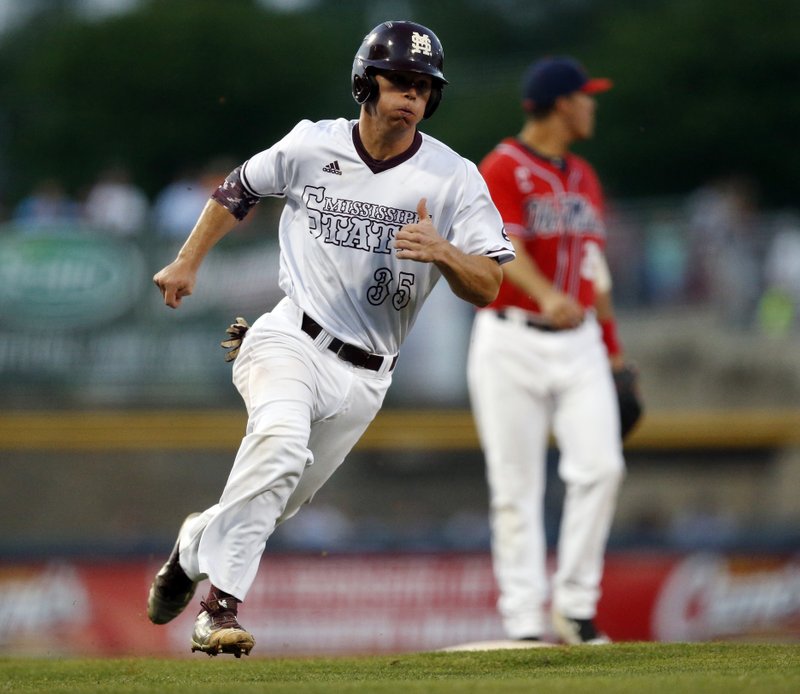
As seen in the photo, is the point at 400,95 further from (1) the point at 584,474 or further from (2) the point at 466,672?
(1) the point at 584,474

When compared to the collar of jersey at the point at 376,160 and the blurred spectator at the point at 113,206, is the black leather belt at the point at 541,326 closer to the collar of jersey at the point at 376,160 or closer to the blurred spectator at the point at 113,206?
the collar of jersey at the point at 376,160

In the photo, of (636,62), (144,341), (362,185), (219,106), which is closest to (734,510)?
(144,341)

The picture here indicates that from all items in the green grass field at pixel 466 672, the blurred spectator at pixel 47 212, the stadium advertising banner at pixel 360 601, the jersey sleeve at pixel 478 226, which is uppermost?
the blurred spectator at pixel 47 212

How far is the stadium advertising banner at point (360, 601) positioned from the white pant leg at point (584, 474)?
3.53 meters

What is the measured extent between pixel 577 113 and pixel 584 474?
2.04 meters

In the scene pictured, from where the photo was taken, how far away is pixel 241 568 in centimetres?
633

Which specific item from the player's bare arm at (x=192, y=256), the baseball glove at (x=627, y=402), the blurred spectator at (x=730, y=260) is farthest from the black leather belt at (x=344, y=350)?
the blurred spectator at (x=730, y=260)

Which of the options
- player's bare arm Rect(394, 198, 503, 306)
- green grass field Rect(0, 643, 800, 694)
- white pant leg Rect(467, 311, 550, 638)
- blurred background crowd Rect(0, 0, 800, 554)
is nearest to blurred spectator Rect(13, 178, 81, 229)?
blurred background crowd Rect(0, 0, 800, 554)

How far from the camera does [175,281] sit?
657 cm

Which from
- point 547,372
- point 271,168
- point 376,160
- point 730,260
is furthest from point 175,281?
point 730,260

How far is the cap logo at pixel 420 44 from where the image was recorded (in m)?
6.53

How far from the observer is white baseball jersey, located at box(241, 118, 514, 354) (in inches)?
262

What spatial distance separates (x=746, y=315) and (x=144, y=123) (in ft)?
70.0

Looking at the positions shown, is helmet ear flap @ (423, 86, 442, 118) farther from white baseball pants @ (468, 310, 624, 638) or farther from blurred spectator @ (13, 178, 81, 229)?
blurred spectator @ (13, 178, 81, 229)
